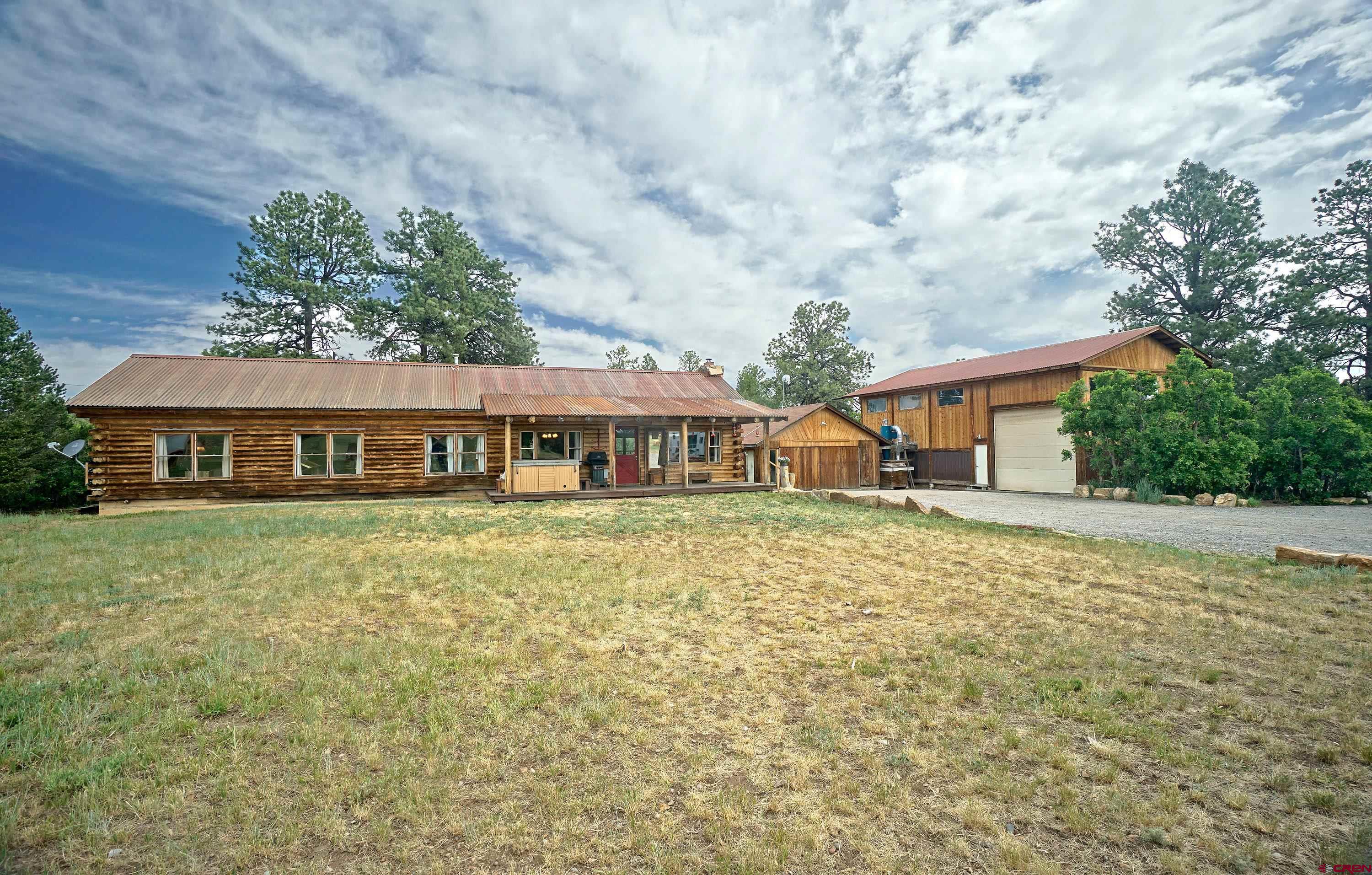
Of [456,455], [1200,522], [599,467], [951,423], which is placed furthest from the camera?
[951,423]

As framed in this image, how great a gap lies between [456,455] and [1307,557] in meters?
21.3

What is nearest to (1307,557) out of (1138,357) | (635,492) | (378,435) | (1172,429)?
(1172,429)

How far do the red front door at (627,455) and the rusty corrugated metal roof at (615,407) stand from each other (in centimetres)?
119

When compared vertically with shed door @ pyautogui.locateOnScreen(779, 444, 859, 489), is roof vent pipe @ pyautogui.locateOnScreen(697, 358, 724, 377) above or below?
above

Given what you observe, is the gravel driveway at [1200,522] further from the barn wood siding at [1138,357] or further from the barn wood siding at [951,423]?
the barn wood siding at [951,423]

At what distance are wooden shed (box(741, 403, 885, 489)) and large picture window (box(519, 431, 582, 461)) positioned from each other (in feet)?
25.8

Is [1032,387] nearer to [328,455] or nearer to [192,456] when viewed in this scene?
[328,455]

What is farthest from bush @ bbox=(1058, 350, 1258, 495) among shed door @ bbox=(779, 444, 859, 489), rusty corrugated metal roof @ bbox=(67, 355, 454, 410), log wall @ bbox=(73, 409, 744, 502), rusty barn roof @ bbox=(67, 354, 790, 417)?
rusty corrugated metal roof @ bbox=(67, 355, 454, 410)

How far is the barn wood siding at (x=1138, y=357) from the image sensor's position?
22.6 meters

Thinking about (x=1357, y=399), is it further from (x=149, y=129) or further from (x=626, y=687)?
(x=149, y=129)

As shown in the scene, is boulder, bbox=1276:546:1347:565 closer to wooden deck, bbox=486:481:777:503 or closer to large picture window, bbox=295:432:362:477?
wooden deck, bbox=486:481:777:503

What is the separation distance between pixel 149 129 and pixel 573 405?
17.9m

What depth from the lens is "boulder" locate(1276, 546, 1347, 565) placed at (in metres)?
7.81

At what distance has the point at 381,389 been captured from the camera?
20406mm
